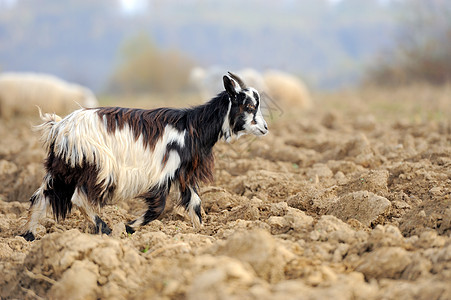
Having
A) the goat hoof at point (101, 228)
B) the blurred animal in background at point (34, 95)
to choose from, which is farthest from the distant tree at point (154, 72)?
the goat hoof at point (101, 228)

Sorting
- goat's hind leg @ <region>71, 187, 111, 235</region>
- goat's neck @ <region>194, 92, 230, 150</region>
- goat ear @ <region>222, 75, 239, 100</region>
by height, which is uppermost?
goat ear @ <region>222, 75, 239, 100</region>

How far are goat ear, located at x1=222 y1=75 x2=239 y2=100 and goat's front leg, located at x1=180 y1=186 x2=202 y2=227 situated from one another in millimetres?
1049

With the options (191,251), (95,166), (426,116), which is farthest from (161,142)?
(426,116)

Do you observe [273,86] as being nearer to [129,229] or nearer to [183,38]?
[129,229]

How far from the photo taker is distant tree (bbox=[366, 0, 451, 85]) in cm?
2272

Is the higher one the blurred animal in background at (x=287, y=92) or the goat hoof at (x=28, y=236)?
the blurred animal in background at (x=287, y=92)

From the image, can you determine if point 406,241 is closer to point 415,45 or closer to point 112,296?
point 112,296

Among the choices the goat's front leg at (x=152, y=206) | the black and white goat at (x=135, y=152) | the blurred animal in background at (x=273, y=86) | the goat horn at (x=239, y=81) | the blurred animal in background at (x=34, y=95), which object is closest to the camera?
the black and white goat at (x=135, y=152)

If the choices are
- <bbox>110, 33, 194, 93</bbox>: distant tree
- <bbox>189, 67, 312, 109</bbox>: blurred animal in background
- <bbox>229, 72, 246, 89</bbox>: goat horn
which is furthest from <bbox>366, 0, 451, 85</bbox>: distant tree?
<bbox>229, 72, 246, 89</bbox>: goat horn

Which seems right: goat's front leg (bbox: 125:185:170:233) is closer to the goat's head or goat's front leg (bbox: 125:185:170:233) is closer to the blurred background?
the goat's head

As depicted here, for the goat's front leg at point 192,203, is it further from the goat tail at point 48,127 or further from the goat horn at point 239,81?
the goat tail at point 48,127

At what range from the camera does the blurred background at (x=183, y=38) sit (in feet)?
140

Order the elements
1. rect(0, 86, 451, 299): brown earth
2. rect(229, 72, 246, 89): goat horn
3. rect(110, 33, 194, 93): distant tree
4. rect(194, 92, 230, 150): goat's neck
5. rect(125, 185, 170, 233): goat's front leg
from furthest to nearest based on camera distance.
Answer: rect(110, 33, 194, 93): distant tree, rect(229, 72, 246, 89): goat horn, rect(194, 92, 230, 150): goat's neck, rect(125, 185, 170, 233): goat's front leg, rect(0, 86, 451, 299): brown earth

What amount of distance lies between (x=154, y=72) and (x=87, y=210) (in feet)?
112
